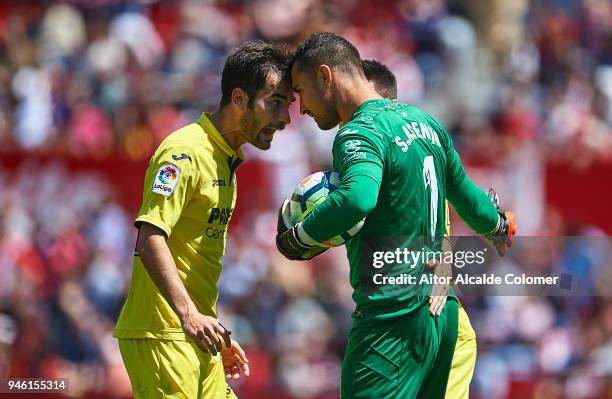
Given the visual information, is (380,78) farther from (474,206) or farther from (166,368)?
(166,368)

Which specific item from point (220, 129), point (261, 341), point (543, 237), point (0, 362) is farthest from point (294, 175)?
point (220, 129)

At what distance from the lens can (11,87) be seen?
40.5ft

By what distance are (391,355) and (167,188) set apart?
1269mm

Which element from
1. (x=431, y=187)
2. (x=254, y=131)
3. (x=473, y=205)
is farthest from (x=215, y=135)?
(x=473, y=205)

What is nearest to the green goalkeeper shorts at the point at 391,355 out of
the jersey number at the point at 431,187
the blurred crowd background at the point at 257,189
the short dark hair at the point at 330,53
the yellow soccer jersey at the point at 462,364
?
the jersey number at the point at 431,187

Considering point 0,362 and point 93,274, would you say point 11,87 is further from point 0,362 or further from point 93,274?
point 0,362

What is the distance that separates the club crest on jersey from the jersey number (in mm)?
1138

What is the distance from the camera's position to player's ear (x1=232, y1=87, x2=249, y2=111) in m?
5.67

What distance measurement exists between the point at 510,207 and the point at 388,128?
6163 millimetres

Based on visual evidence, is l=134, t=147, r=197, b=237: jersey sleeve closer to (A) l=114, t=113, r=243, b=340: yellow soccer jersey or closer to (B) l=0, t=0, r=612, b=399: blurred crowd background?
(A) l=114, t=113, r=243, b=340: yellow soccer jersey

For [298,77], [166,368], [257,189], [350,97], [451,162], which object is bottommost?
[166,368]

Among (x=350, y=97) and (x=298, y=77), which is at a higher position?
(x=298, y=77)

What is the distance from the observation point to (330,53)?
5.36 meters

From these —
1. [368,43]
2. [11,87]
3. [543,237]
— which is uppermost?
[368,43]
